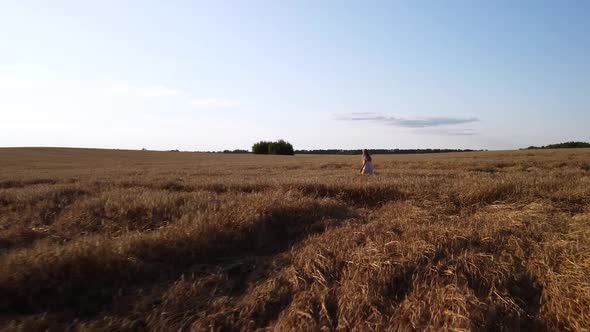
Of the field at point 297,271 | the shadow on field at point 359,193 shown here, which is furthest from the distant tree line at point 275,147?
the field at point 297,271

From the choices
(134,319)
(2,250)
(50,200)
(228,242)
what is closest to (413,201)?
(228,242)

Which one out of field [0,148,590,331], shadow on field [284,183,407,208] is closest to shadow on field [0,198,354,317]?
field [0,148,590,331]

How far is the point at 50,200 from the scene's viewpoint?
8984mm

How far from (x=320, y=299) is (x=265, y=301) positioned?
1.92 ft

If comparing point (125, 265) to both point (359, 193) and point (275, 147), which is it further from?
point (275, 147)

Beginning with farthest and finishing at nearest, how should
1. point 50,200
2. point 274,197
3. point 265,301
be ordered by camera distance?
point 50,200 → point 274,197 → point 265,301

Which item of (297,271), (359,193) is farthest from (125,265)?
(359,193)

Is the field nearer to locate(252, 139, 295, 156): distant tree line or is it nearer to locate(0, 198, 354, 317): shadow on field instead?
locate(0, 198, 354, 317): shadow on field

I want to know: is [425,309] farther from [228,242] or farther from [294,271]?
[228,242]

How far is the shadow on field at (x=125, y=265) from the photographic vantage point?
4.38 metres

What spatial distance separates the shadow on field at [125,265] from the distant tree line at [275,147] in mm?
83931

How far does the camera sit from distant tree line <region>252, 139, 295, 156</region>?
301 feet

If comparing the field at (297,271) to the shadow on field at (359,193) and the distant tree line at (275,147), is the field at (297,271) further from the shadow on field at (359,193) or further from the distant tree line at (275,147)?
the distant tree line at (275,147)

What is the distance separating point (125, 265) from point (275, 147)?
87443 mm
